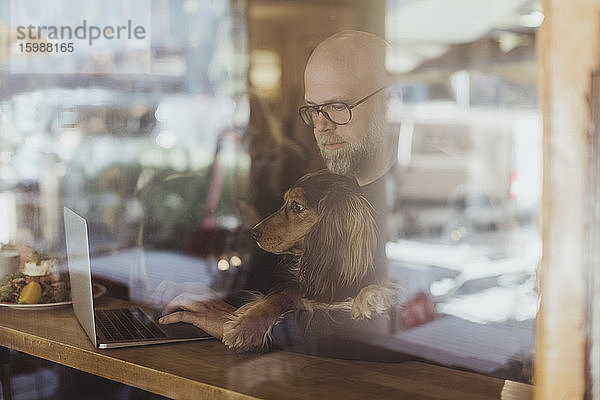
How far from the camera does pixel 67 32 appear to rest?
155 cm

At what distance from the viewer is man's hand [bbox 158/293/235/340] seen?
123cm

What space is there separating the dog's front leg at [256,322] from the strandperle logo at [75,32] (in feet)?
2.42

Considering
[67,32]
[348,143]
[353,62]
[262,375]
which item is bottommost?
[262,375]

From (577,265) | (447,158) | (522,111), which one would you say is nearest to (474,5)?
(522,111)

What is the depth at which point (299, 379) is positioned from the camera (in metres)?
1.08

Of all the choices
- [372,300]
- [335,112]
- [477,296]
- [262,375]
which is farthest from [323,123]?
[477,296]

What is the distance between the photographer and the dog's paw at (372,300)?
3.79 ft

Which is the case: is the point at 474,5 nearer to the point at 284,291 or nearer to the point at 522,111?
the point at 522,111

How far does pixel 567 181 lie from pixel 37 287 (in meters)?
1.18

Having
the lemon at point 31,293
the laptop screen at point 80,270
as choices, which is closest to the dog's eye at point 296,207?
the laptop screen at point 80,270

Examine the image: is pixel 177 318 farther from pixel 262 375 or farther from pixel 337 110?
pixel 337 110

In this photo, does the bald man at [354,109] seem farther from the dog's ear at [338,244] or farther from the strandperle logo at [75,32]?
the strandperle logo at [75,32]

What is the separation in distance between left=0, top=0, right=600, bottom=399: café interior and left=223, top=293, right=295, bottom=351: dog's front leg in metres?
0.03

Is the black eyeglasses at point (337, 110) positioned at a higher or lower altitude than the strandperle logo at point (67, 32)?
lower
